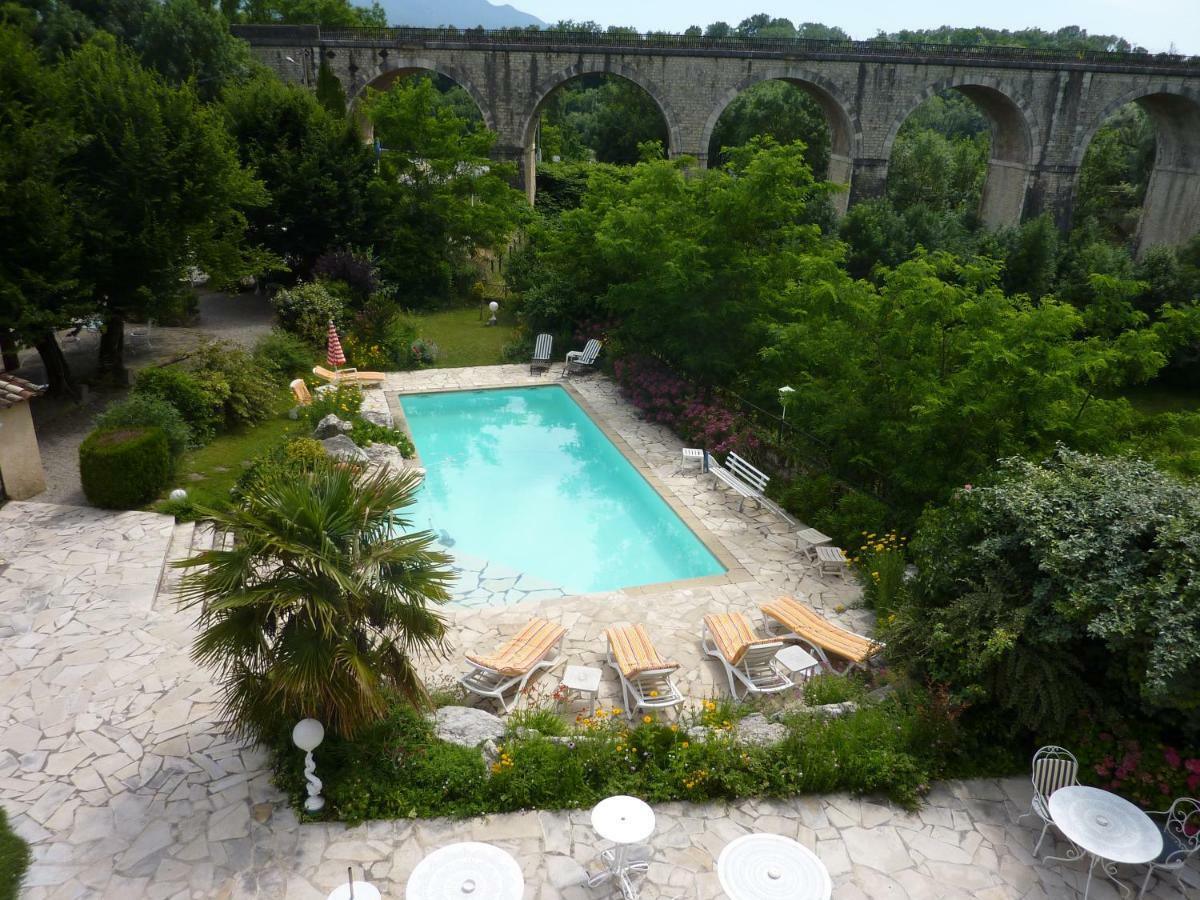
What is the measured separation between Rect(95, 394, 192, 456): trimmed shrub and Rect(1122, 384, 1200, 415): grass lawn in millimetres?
23807

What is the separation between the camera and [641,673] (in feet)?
29.3

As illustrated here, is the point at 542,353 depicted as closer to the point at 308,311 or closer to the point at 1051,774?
the point at 308,311

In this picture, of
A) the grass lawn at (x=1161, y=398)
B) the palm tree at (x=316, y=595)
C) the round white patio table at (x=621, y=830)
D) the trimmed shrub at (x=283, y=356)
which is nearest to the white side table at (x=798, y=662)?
the round white patio table at (x=621, y=830)

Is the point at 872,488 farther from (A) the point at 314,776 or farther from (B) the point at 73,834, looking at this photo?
(B) the point at 73,834

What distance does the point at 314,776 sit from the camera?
7293 millimetres

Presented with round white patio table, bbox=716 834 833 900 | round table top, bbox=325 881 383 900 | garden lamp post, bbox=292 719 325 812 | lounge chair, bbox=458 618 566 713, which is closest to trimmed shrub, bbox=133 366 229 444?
lounge chair, bbox=458 618 566 713

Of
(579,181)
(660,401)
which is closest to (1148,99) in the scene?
(579,181)

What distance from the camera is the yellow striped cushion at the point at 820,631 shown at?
31.7 feet

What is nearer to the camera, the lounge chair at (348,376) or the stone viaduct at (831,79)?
the lounge chair at (348,376)

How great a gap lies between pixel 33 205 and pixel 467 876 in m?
13.3

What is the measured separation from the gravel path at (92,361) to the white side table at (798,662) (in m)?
10.7

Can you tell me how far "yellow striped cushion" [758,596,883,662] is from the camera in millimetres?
9648

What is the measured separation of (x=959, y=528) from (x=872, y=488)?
4.30 meters

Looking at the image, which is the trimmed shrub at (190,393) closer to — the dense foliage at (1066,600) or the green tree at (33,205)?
the green tree at (33,205)
